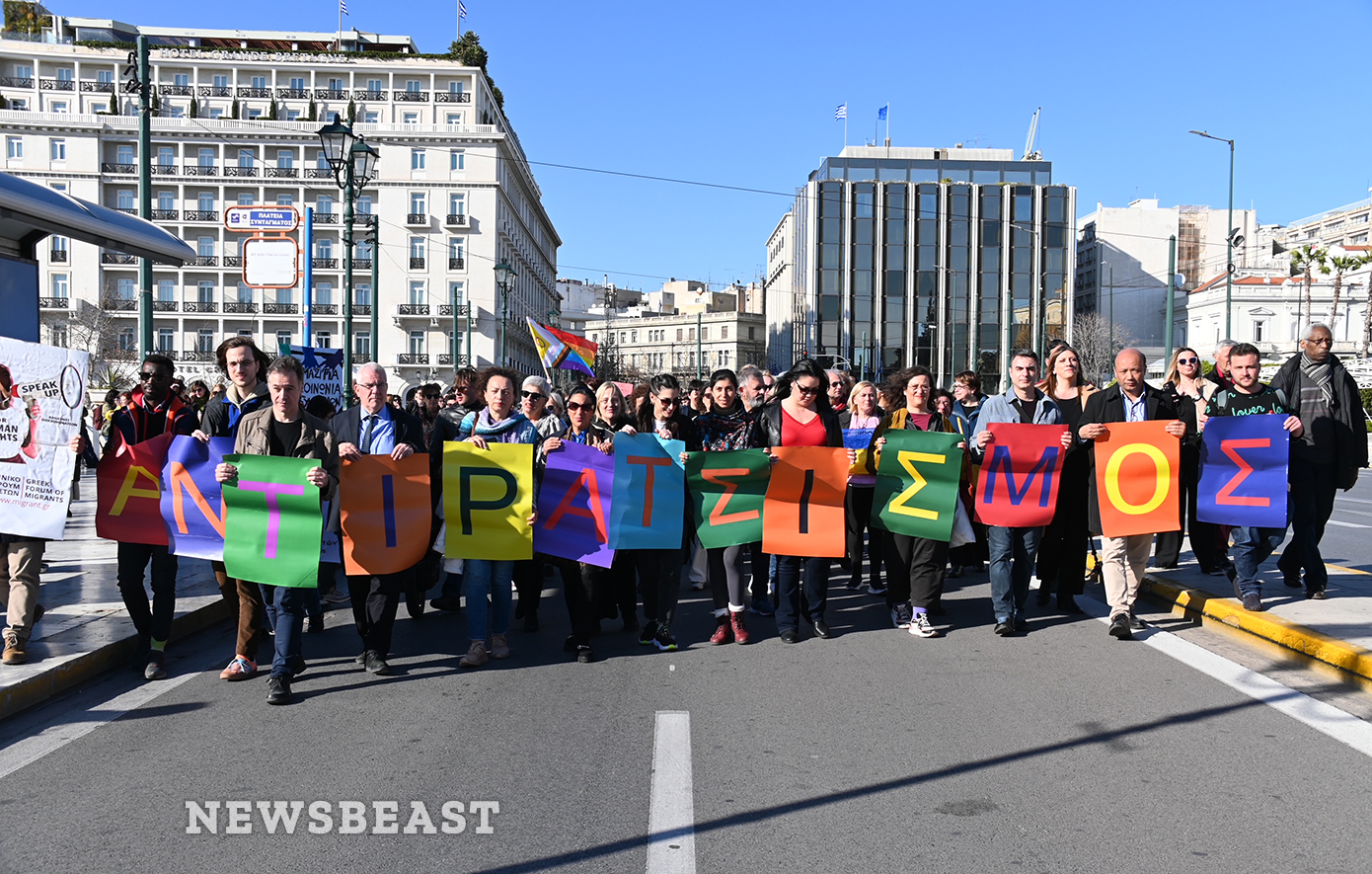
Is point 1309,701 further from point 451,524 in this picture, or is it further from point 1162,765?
point 451,524

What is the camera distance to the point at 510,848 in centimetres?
409

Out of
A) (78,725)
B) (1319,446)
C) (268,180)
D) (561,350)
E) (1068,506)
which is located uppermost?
(268,180)

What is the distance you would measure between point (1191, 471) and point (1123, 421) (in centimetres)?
80

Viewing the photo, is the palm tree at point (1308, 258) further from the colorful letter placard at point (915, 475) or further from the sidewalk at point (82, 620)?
the sidewalk at point (82, 620)

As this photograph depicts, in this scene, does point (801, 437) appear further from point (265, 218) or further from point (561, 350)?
point (561, 350)

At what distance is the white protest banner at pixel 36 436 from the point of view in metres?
6.59

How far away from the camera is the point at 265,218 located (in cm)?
1234

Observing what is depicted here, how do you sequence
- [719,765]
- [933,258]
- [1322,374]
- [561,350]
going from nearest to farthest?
[719,765] → [1322,374] → [561,350] → [933,258]

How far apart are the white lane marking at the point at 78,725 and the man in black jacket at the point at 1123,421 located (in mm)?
6222

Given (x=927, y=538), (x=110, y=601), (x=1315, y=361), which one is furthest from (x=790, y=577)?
(x=110, y=601)

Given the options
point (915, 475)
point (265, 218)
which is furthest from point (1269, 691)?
point (265, 218)

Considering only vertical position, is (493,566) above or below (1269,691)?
above

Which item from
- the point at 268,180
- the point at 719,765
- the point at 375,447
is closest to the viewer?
the point at 719,765

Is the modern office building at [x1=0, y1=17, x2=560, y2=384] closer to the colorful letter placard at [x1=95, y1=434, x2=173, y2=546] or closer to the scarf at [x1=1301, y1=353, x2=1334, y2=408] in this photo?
the colorful letter placard at [x1=95, y1=434, x2=173, y2=546]
